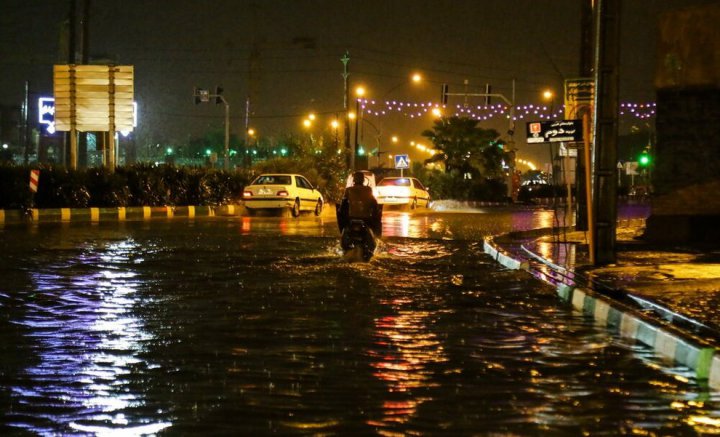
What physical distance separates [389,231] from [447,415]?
19.6 m

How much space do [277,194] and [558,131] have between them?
19342mm

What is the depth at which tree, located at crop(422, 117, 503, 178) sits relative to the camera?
6612 centimetres

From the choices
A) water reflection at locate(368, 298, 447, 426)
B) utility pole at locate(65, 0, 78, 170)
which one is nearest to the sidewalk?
water reflection at locate(368, 298, 447, 426)

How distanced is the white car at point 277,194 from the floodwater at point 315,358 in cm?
1961

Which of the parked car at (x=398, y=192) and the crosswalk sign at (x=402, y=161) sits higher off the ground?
the crosswalk sign at (x=402, y=161)

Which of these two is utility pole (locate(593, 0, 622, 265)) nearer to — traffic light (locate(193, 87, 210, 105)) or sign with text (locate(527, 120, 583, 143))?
sign with text (locate(527, 120, 583, 143))

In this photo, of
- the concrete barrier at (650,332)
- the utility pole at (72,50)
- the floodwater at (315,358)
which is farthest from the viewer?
the utility pole at (72,50)

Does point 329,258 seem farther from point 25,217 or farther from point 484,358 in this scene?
point 25,217

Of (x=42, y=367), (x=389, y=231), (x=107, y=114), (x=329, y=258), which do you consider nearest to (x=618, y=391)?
(x=42, y=367)

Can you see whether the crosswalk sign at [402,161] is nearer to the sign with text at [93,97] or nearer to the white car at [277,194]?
the white car at [277,194]

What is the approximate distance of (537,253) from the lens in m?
16.9

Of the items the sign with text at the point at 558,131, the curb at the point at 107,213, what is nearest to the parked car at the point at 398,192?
the curb at the point at 107,213

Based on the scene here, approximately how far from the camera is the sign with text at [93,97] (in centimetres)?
4016

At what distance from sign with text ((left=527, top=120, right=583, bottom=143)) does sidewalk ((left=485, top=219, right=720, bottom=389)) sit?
6.62 feet
